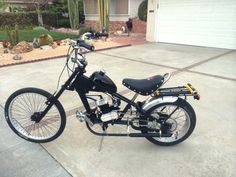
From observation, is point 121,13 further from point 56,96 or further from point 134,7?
point 56,96

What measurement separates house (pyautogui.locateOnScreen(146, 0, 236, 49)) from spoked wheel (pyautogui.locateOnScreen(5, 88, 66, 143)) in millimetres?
6836

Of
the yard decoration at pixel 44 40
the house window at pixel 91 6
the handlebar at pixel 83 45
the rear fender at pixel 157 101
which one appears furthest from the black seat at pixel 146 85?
the house window at pixel 91 6

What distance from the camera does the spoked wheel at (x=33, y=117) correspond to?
2225mm

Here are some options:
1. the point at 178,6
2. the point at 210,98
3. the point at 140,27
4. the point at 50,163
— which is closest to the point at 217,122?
the point at 210,98

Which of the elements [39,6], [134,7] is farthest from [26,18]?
[134,7]

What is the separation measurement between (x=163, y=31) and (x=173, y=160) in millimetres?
7524

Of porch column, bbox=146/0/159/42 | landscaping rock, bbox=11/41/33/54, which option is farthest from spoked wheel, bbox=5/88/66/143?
porch column, bbox=146/0/159/42

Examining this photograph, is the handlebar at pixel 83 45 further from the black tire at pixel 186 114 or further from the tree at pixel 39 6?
the tree at pixel 39 6

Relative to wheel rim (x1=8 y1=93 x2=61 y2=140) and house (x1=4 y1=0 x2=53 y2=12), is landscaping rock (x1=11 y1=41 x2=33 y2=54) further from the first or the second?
house (x1=4 y1=0 x2=53 y2=12)

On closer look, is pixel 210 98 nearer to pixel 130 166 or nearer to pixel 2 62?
pixel 130 166

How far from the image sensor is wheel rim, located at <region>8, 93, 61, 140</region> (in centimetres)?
234

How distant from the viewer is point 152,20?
894cm

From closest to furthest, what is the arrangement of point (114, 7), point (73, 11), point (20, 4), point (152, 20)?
point (152, 20), point (73, 11), point (114, 7), point (20, 4)

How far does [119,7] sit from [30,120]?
12201 mm
